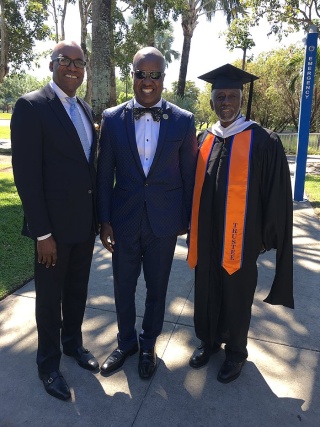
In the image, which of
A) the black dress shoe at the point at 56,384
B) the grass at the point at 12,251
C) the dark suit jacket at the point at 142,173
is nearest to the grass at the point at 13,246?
the grass at the point at 12,251

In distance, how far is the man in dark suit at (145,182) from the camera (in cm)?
237

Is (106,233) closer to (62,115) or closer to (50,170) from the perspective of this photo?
(50,170)

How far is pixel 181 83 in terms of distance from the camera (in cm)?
1961

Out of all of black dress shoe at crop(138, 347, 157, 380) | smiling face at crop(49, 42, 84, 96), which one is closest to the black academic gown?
black dress shoe at crop(138, 347, 157, 380)

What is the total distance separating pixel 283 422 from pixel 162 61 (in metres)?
2.32

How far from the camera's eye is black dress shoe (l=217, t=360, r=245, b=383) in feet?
8.25

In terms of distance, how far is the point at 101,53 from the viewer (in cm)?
777

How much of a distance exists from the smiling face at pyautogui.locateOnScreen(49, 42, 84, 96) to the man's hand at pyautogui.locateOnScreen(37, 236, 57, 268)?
3.04ft

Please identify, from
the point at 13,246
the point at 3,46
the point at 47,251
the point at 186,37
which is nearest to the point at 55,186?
the point at 47,251

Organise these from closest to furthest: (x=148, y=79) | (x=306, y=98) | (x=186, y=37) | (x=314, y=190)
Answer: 1. (x=148, y=79)
2. (x=306, y=98)
3. (x=314, y=190)
4. (x=186, y=37)

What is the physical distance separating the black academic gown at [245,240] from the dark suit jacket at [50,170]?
0.83 metres

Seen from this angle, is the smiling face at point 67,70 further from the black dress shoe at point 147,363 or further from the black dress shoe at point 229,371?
the black dress shoe at point 229,371

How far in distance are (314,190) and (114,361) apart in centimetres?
743

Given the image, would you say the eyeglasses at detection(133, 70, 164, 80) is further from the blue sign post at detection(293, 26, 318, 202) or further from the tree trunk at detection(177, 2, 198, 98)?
the tree trunk at detection(177, 2, 198, 98)
